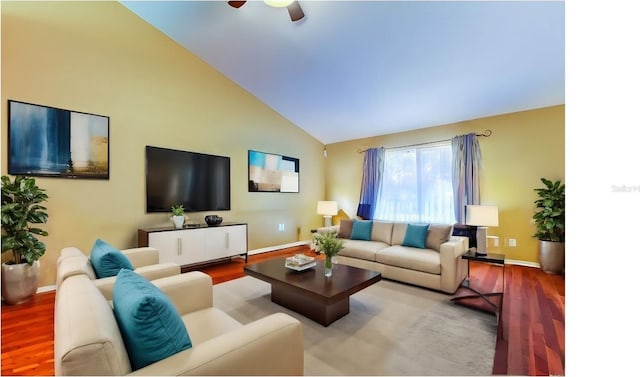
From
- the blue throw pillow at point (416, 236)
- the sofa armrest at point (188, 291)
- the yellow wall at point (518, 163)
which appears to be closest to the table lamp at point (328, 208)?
the blue throw pillow at point (416, 236)

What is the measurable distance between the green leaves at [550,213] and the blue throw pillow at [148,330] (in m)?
4.47

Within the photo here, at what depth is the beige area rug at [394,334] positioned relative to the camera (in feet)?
5.54

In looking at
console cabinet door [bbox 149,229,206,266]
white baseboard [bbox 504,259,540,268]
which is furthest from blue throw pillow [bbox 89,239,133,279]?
white baseboard [bbox 504,259,540,268]

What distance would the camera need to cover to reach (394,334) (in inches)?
81.5

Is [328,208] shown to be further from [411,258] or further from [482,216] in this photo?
[482,216]

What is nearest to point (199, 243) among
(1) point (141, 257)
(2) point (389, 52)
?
(1) point (141, 257)

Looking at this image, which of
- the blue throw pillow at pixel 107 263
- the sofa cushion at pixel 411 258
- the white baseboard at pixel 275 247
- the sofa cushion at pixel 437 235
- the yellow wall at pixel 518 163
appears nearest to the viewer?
the blue throw pillow at pixel 107 263

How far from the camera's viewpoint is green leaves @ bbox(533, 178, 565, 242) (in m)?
3.59

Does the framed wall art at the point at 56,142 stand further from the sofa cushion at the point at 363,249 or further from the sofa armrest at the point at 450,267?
the sofa armrest at the point at 450,267

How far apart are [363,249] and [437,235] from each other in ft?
3.18
